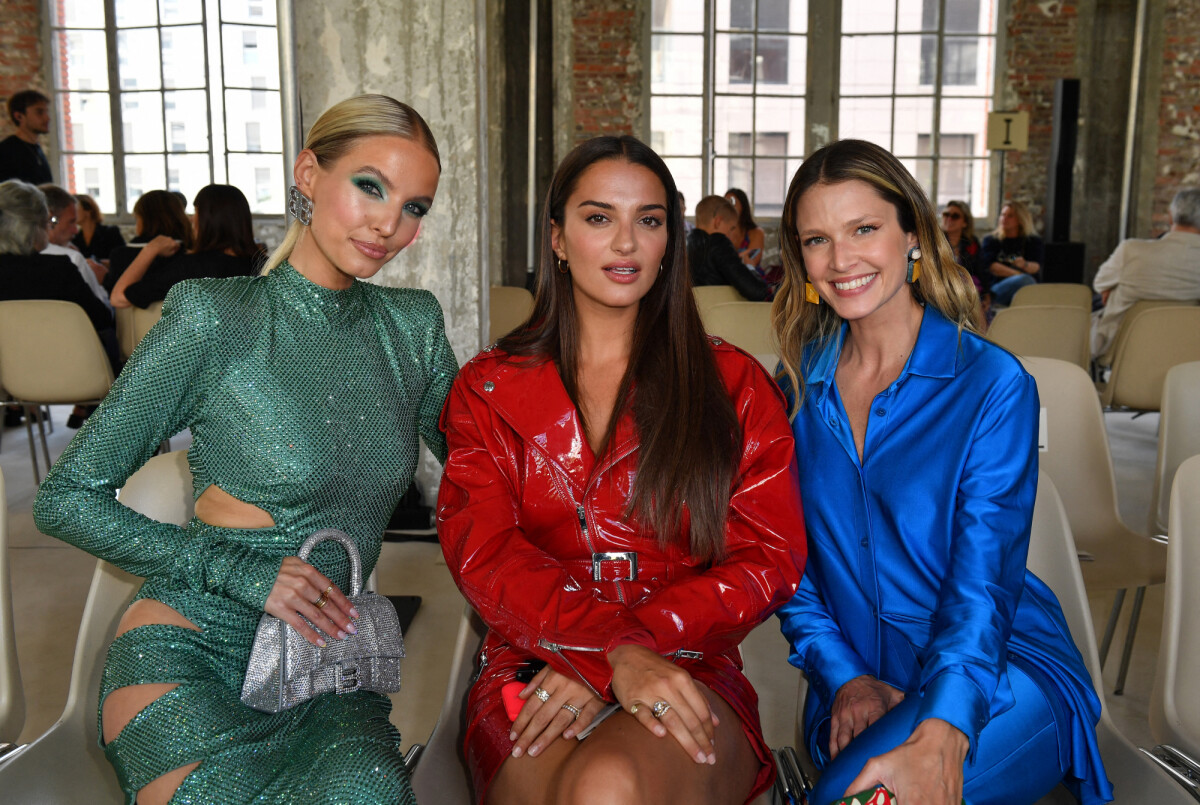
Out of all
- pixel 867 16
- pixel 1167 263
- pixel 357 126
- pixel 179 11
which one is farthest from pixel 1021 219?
pixel 179 11

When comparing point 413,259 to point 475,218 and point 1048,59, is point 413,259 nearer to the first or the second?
point 475,218

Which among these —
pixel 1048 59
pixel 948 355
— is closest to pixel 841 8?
pixel 1048 59

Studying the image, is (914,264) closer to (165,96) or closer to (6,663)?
(6,663)

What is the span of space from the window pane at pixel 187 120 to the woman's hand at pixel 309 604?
36.0 feet

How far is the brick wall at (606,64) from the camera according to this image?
10.8 meters

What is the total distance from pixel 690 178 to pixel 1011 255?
3727 millimetres

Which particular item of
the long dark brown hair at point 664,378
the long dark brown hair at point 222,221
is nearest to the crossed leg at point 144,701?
the long dark brown hair at point 664,378

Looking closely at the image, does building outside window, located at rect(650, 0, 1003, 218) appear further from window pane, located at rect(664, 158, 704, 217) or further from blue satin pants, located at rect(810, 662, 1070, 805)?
blue satin pants, located at rect(810, 662, 1070, 805)

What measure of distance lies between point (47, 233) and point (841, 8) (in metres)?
8.51

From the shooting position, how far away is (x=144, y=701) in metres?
1.56

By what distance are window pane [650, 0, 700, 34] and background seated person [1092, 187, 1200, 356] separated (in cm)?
562

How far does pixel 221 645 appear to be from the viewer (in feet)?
5.44

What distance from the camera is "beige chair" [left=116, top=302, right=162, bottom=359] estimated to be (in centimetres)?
535

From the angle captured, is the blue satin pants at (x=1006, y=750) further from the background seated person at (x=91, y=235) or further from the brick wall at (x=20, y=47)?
the brick wall at (x=20, y=47)
